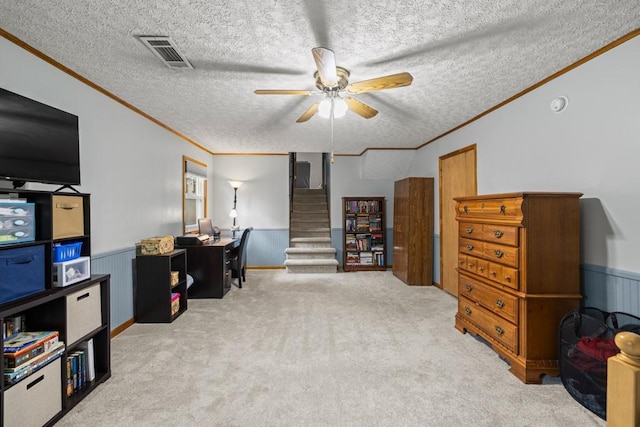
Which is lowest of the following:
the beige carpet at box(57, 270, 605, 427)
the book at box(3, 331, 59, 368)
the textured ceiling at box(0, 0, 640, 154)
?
the beige carpet at box(57, 270, 605, 427)

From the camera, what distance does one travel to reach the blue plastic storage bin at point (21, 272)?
5.00 feet

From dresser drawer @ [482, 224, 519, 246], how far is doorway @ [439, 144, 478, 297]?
136 centimetres

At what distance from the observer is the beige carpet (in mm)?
1744

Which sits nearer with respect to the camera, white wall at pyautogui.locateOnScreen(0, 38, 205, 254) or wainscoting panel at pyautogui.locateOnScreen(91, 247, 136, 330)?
white wall at pyautogui.locateOnScreen(0, 38, 205, 254)

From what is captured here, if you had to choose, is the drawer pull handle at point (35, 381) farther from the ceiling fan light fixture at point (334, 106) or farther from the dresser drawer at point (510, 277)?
the dresser drawer at point (510, 277)

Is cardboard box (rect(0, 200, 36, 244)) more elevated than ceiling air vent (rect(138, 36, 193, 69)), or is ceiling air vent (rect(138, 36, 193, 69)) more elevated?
ceiling air vent (rect(138, 36, 193, 69))

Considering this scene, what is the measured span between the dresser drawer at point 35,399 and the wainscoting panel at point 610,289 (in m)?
3.70

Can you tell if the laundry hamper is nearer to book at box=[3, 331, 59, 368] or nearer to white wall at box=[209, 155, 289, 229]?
book at box=[3, 331, 59, 368]

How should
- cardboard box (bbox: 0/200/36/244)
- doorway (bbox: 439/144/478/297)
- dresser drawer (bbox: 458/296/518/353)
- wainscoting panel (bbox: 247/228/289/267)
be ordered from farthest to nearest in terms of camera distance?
wainscoting panel (bbox: 247/228/289/267)
doorway (bbox: 439/144/478/297)
dresser drawer (bbox: 458/296/518/353)
cardboard box (bbox: 0/200/36/244)

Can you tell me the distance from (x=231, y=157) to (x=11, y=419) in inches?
203

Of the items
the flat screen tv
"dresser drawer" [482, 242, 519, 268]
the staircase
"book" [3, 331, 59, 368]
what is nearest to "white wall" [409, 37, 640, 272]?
"dresser drawer" [482, 242, 519, 268]

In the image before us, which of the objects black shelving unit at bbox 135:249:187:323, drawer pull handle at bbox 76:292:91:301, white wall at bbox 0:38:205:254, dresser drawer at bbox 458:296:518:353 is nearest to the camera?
drawer pull handle at bbox 76:292:91:301

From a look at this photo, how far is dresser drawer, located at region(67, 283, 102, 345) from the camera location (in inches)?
72.3

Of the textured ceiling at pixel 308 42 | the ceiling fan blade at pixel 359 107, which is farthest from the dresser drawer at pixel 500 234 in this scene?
the ceiling fan blade at pixel 359 107
